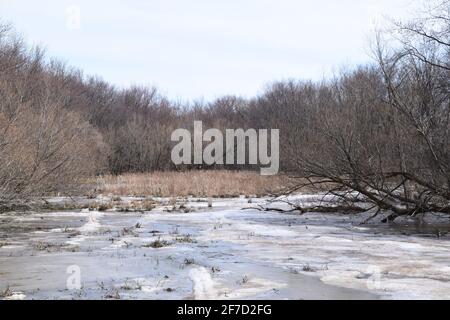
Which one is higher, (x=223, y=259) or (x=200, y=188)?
(x=200, y=188)

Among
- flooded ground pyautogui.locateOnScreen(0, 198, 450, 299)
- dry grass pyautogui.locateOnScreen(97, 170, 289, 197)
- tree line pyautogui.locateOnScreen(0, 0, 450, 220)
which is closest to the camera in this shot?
flooded ground pyautogui.locateOnScreen(0, 198, 450, 299)

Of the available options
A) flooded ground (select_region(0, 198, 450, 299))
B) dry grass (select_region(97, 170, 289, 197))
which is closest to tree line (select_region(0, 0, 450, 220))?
flooded ground (select_region(0, 198, 450, 299))

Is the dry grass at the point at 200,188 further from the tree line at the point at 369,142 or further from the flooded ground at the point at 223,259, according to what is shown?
the flooded ground at the point at 223,259

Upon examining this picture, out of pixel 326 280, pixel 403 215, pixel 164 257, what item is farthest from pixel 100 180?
pixel 326 280

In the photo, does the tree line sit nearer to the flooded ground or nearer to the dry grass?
the flooded ground

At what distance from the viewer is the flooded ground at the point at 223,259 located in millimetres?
6699

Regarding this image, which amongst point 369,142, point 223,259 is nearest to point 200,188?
point 369,142

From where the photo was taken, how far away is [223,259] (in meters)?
8.99

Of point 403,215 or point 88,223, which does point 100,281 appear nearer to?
point 88,223

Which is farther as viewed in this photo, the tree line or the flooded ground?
the tree line

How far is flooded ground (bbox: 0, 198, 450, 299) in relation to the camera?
670 cm

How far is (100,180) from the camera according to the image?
32.0 meters

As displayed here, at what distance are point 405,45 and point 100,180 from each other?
2183 cm

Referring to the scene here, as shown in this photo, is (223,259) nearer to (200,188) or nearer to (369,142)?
(369,142)
